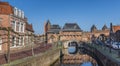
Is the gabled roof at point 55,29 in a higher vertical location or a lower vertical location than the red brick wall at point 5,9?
lower

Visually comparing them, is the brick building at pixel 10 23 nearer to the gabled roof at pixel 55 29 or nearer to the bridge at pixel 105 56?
the bridge at pixel 105 56

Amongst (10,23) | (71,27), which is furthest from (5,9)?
(71,27)

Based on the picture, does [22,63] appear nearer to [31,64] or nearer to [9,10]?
[31,64]

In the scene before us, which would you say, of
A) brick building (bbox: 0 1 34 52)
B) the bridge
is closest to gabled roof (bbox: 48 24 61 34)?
the bridge

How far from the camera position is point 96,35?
150 metres

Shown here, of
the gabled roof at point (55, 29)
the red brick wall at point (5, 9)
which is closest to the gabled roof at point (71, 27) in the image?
the gabled roof at point (55, 29)

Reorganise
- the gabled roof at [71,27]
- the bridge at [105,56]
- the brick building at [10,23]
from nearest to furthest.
Result: the bridge at [105,56] → the brick building at [10,23] → the gabled roof at [71,27]

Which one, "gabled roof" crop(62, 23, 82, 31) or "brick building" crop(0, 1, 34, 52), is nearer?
"brick building" crop(0, 1, 34, 52)

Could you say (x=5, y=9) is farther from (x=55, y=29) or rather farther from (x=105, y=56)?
(x=55, y=29)

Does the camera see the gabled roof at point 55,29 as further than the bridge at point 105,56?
Yes

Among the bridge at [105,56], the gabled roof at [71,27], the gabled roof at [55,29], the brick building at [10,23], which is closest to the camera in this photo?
the bridge at [105,56]

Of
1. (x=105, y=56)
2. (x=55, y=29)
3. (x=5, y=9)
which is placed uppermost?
(x=5, y=9)

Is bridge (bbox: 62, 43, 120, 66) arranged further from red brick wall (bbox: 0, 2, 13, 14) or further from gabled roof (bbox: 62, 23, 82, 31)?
gabled roof (bbox: 62, 23, 82, 31)

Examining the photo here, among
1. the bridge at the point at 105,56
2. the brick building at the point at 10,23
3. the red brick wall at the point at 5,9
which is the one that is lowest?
the bridge at the point at 105,56
